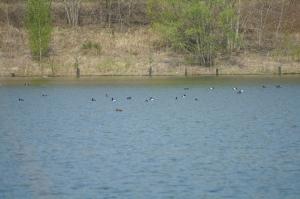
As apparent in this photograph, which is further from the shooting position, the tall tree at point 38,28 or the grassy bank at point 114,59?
the tall tree at point 38,28

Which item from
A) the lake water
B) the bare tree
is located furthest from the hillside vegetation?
the lake water

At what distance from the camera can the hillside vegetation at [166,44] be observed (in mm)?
81812

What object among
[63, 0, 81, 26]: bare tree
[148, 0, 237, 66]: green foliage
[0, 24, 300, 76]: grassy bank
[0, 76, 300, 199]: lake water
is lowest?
[0, 76, 300, 199]: lake water

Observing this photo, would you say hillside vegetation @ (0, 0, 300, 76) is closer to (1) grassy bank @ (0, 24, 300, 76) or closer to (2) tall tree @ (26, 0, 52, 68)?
(1) grassy bank @ (0, 24, 300, 76)

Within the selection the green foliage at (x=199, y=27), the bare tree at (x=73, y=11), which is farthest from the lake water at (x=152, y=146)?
the bare tree at (x=73, y=11)

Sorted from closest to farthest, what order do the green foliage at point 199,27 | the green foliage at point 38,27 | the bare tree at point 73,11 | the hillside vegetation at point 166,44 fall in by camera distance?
the hillside vegetation at point 166,44 < the green foliage at point 199,27 < the green foliage at point 38,27 < the bare tree at point 73,11

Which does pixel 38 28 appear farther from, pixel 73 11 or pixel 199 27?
pixel 73 11

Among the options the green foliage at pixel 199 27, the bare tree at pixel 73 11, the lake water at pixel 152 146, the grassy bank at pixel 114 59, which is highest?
the bare tree at pixel 73 11

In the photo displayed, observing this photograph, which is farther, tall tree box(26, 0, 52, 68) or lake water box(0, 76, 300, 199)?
tall tree box(26, 0, 52, 68)

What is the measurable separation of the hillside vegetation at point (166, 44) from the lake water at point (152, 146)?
20.4 metres

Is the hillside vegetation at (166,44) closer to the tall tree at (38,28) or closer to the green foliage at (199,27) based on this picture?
the green foliage at (199,27)

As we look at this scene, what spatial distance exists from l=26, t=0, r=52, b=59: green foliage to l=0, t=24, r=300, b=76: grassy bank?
1630mm

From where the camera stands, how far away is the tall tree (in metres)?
83.6

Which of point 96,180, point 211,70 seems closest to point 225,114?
point 96,180
